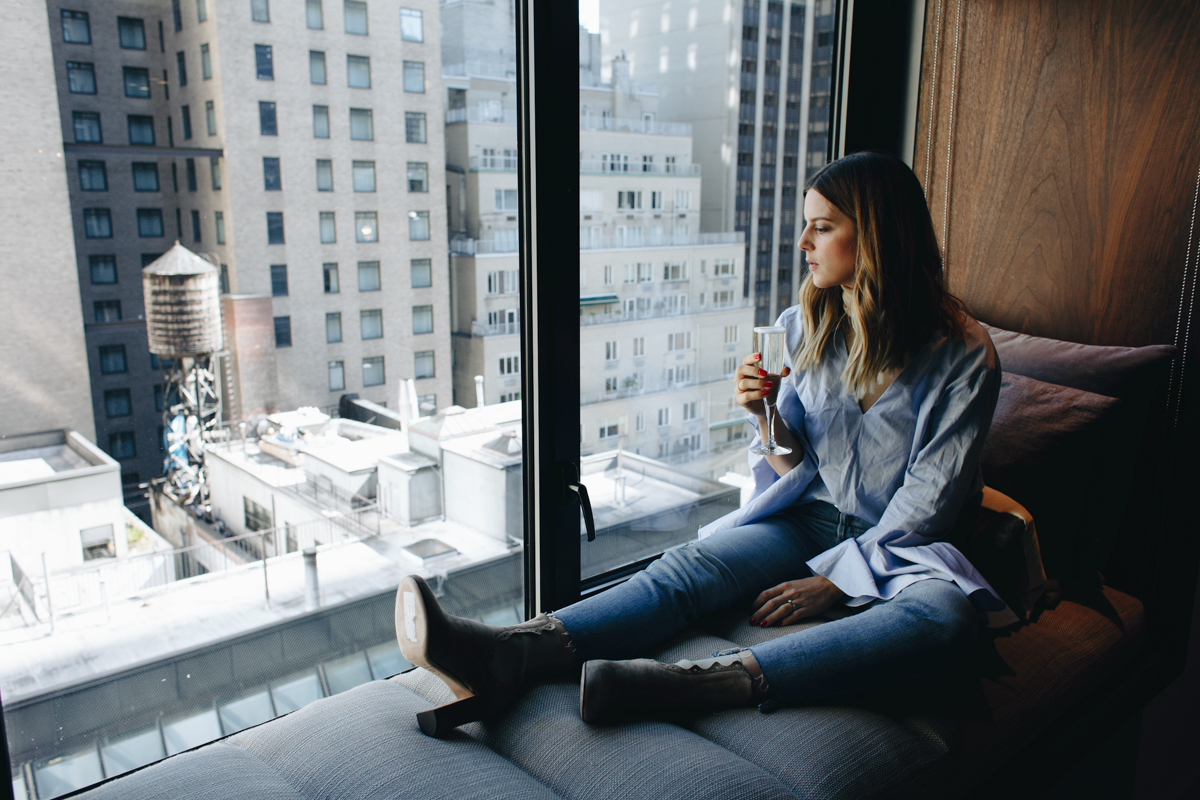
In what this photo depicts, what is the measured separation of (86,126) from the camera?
110 centimetres

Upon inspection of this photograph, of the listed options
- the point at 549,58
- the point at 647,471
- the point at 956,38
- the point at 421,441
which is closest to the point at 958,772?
the point at 647,471

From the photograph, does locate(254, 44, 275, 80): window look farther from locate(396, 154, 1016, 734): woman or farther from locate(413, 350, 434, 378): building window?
locate(396, 154, 1016, 734): woman

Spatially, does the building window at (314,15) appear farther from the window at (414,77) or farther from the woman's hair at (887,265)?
the woman's hair at (887,265)

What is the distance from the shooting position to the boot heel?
1.21 meters

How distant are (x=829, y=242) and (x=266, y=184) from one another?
106cm

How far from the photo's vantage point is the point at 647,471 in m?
2.00

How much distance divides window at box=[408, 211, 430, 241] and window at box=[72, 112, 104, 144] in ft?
1.65

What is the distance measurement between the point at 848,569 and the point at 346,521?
3.15 ft

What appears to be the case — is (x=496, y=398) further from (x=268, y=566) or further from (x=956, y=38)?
(x=956, y=38)

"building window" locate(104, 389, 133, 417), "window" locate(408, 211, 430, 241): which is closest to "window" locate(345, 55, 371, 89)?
"window" locate(408, 211, 430, 241)

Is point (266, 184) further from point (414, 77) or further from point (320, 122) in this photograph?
point (414, 77)

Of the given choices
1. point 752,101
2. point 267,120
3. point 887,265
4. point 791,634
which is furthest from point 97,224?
point 752,101

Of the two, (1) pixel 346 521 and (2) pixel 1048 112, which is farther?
(2) pixel 1048 112

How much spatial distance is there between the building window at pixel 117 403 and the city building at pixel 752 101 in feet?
3.94
